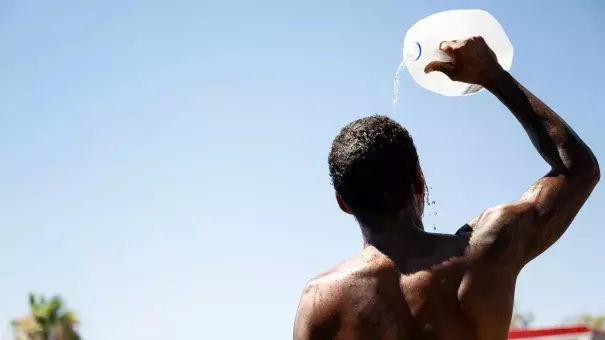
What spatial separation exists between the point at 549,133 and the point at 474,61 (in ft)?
1.23

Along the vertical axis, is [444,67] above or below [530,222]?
above

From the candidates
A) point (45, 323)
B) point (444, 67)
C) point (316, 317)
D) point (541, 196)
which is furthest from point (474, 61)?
point (45, 323)

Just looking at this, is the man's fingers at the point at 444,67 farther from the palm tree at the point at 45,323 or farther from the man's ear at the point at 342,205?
the palm tree at the point at 45,323

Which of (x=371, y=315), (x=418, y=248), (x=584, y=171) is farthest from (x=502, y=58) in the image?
(x=371, y=315)

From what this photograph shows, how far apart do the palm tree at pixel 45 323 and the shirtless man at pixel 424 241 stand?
1685 inches

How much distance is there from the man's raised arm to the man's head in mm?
266

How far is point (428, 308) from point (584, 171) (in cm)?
71

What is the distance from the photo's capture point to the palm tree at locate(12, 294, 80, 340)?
43.6 m

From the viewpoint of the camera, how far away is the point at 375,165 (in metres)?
2.85

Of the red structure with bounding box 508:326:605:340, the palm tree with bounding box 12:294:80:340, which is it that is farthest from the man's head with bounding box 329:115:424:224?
the palm tree with bounding box 12:294:80:340

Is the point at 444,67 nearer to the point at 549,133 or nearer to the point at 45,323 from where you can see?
the point at 549,133

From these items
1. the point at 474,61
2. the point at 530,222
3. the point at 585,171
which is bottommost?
the point at 530,222

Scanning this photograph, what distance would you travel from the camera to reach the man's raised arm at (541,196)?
9.16ft

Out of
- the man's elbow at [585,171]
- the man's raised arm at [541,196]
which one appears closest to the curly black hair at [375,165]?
the man's raised arm at [541,196]
